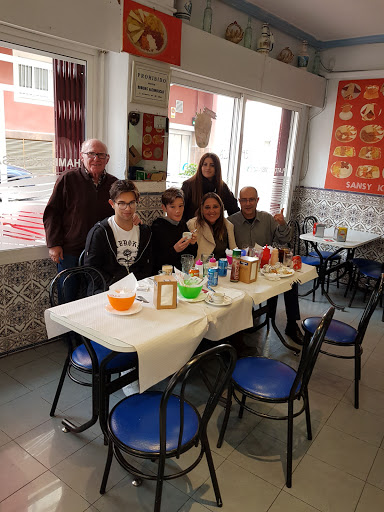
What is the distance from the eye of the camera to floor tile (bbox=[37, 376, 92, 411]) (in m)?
2.41

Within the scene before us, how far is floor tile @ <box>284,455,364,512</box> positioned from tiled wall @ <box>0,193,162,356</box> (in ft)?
6.87

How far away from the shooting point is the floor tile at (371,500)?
182cm

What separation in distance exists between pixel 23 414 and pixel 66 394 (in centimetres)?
28

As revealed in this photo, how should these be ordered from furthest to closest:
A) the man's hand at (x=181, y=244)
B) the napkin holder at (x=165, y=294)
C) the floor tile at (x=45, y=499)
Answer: the man's hand at (x=181, y=244) → the napkin holder at (x=165, y=294) → the floor tile at (x=45, y=499)

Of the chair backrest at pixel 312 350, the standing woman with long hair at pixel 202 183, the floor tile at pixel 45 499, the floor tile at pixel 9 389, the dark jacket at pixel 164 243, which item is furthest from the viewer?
the standing woman with long hair at pixel 202 183

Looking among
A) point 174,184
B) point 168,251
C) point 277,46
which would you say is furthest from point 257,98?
point 168,251

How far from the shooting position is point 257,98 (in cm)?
458

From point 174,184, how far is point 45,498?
286 cm

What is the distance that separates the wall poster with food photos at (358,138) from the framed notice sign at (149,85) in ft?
9.17

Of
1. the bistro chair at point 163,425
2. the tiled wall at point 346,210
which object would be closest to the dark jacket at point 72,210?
the bistro chair at point 163,425

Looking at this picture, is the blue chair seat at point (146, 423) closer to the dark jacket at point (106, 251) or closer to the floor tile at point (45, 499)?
the floor tile at point (45, 499)

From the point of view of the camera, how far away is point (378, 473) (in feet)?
6.65

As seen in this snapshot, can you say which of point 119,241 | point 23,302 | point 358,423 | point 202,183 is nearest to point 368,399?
point 358,423

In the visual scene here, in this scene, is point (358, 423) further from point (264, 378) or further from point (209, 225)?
point (209, 225)
